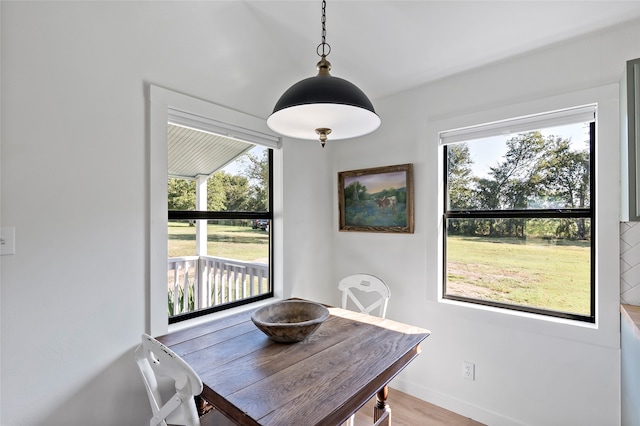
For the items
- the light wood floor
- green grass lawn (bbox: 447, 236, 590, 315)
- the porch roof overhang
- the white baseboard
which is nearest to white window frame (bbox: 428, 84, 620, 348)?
green grass lawn (bbox: 447, 236, 590, 315)

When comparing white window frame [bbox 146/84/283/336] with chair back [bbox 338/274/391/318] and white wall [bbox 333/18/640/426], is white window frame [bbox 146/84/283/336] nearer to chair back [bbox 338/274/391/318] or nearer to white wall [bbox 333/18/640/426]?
chair back [bbox 338/274/391/318]

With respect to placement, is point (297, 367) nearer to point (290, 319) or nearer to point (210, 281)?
point (290, 319)

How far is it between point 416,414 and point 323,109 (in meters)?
2.18

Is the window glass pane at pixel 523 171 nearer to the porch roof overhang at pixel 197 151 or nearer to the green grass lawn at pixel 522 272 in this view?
the green grass lawn at pixel 522 272

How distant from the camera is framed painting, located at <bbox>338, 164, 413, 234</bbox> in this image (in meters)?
2.46

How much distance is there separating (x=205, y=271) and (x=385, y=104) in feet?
6.53

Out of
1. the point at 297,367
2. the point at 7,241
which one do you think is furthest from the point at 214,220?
the point at 297,367

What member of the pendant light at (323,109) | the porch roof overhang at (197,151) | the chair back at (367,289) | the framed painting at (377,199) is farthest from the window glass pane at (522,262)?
the porch roof overhang at (197,151)

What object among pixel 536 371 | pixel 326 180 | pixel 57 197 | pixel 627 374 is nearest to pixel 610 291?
pixel 627 374

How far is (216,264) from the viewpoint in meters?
2.29

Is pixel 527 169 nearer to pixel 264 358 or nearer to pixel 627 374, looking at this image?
pixel 627 374

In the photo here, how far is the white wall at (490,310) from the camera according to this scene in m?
1.68

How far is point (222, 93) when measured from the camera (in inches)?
81.4

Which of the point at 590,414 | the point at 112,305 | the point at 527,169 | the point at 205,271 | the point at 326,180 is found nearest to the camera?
the point at 112,305
